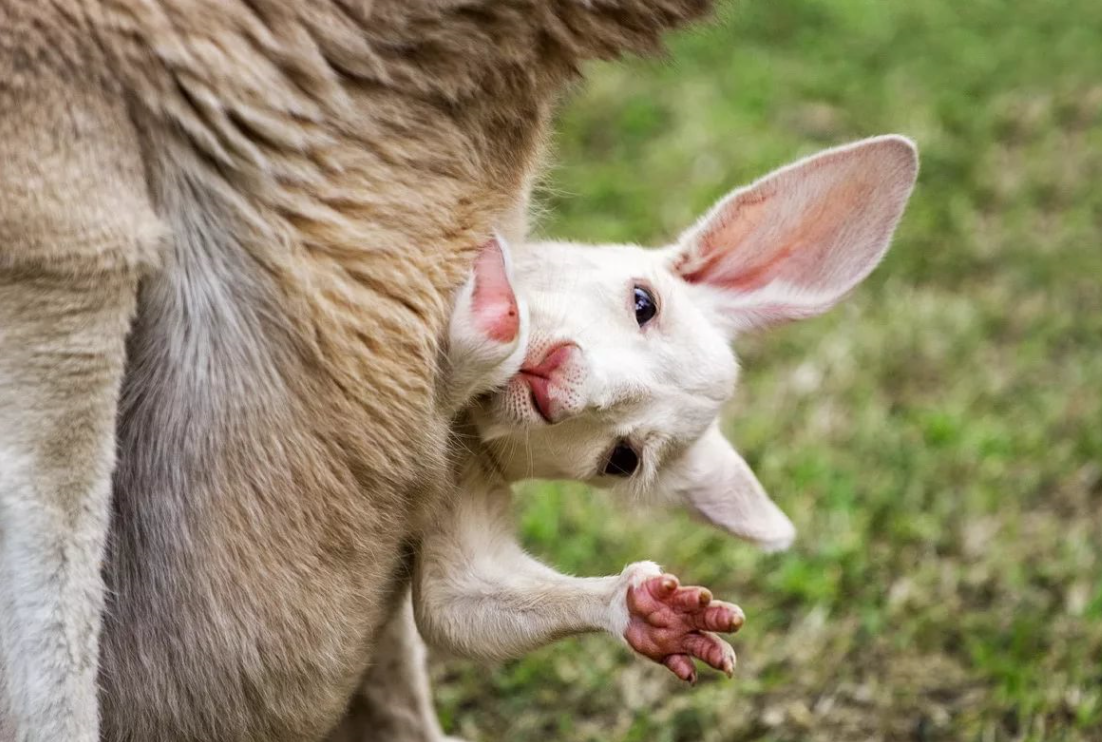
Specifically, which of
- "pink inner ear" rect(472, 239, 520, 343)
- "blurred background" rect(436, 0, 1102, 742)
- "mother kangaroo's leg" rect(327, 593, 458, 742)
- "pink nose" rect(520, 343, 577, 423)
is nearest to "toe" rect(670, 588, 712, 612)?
"pink nose" rect(520, 343, 577, 423)

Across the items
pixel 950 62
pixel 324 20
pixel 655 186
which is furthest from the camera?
pixel 950 62

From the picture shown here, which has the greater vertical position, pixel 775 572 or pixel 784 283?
pixel 784 283

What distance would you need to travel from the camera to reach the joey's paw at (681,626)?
2191 mm

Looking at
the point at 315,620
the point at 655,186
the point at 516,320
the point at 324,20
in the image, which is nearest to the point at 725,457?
the point at 516,320

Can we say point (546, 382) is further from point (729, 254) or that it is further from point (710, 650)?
point (729, 254)

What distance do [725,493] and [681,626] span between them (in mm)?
727

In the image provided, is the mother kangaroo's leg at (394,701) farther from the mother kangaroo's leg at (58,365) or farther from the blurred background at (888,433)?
the mother kangaroo's leg at (58,365)

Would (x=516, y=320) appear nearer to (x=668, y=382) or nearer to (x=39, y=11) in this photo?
(x=668, y=382)

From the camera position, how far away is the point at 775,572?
3785 millimetres

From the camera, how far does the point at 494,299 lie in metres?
2.25

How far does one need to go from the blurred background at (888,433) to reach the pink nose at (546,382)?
0.39 meters

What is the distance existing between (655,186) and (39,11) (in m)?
3.94

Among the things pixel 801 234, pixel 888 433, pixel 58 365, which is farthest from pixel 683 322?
pixel 888 433

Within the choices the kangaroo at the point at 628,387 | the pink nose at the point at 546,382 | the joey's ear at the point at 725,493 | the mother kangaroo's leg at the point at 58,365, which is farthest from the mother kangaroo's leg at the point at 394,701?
the mother kangaroo's leg at the point at 58,365
